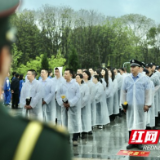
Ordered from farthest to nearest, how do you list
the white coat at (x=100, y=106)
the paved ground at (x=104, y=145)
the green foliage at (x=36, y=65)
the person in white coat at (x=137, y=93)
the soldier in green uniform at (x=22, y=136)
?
the green foliage at (x=36, y=65)
the white coat at (x=100, y=106)
the person in white coat at (x=137, y=93)
the paved ground at (x=104, y=145)
the soldier in green uniform at (x=22, y=136)

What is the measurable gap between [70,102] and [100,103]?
3744 millimetres

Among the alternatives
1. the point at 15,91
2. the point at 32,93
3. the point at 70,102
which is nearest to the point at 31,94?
the point at 32,93

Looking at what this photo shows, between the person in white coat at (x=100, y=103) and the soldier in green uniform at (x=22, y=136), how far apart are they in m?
13.0

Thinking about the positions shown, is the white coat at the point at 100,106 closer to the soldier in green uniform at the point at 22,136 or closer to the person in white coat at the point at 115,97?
the person in white coat at the point at 115,97

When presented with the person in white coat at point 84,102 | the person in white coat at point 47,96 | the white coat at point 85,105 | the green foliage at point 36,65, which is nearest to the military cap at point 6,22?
the person in white coat at point 84,102

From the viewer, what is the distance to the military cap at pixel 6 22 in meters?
1.13

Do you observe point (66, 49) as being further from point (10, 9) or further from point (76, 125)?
point (10, 9)

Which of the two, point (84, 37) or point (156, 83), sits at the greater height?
point (84, 37)

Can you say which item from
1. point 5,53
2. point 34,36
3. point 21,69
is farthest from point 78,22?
point 5,53

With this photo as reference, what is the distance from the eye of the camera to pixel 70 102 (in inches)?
444

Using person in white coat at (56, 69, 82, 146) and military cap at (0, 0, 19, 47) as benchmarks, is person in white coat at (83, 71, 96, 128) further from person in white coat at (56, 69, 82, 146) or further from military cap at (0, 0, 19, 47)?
military cap at (0, 0, 19, 47)

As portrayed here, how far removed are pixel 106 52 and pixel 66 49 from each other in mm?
7311

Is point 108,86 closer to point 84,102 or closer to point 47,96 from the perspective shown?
point 47,96

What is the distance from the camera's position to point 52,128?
3.74 ft
